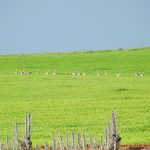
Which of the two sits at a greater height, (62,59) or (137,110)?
(62,59)

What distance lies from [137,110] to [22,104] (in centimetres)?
552

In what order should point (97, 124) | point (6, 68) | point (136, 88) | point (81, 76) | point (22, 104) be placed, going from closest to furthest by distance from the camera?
point (97, 124)
point (22, 104)
point (136, 88)
point (81, 76)
point (6, 68)

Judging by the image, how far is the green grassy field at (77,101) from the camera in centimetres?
2239

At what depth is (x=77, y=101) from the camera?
31.7 m

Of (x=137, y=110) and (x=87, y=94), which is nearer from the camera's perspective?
(x=137, y=110)

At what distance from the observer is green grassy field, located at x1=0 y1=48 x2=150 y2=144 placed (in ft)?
73.5

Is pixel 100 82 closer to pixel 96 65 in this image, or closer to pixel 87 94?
pixel 87 94

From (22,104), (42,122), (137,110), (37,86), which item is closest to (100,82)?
(37,86)

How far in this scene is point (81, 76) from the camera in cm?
4944

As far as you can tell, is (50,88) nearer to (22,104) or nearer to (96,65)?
(22,104)

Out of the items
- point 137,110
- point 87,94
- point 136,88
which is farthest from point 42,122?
point 136,88

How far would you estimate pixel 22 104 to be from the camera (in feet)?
101

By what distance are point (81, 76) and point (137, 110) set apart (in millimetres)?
22545

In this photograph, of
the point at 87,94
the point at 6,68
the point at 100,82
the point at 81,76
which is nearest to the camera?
the point at 87,94
